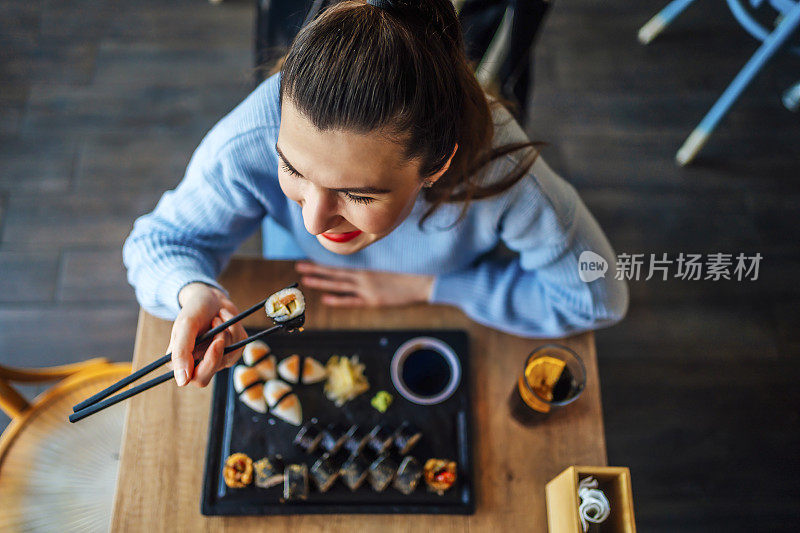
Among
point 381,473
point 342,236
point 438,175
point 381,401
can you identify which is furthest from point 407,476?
point 438,175

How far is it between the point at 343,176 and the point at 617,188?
2078 millimetres

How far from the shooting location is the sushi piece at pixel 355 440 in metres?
1.16

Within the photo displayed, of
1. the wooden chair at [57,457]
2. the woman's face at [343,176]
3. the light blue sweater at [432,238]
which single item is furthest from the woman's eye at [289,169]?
the wooden chair at [57,457]

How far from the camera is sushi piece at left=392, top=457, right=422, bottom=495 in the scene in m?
1.12

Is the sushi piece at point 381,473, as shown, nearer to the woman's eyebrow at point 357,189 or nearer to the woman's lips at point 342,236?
the woman's lips at point 342,236

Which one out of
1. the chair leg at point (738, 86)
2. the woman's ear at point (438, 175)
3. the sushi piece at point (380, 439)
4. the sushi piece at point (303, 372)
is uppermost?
the chair leg at point (738, 86)

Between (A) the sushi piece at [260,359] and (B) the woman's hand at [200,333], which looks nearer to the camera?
(B) the woman's hand at [200,333]

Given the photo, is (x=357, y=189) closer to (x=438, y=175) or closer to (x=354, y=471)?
(x=438, y=175)

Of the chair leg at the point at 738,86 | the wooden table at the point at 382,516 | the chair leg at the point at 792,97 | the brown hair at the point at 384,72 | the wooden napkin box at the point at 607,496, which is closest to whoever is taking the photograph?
the brown hair at the point at 384,72

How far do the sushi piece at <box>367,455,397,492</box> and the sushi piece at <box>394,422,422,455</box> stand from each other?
0.04 m

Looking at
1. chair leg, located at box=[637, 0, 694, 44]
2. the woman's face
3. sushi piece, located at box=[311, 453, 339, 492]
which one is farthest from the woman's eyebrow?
chair leg, located at box=[637, 0, 694, 44]

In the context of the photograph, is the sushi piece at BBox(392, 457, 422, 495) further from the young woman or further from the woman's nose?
the woman's nose

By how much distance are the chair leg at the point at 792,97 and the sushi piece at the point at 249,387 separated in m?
2.88

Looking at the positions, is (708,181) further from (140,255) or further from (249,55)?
(140,255)
